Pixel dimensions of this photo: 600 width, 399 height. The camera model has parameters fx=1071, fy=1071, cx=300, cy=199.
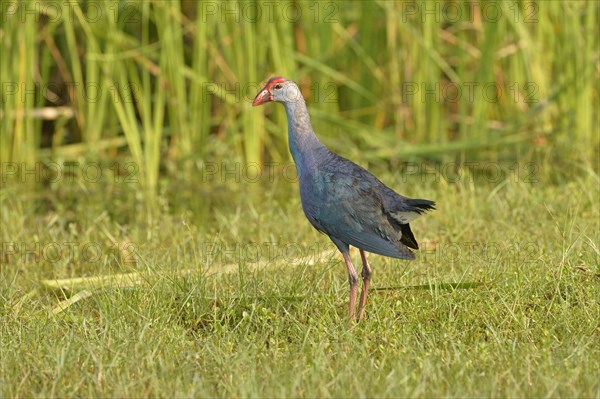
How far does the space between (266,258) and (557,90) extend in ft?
9.58

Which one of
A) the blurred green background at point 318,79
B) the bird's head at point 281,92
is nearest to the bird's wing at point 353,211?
the bird's head at point 281,92

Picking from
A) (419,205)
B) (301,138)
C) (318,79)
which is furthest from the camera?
(318,79)

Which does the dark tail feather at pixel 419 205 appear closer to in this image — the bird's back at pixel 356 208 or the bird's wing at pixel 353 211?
the bird's back at pixel 356 208

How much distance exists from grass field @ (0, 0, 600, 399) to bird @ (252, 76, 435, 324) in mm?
228

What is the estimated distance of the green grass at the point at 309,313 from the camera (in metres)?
3.58

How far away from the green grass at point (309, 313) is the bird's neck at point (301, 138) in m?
0.48

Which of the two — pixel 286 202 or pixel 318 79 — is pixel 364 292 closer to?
pixel 286 202

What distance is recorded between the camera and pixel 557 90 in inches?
294

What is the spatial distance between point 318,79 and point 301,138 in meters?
3.67

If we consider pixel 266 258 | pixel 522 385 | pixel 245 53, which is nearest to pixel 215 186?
pixel 245 53

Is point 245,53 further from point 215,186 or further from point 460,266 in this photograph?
point 460,266

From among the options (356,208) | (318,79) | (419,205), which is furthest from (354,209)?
(318,79)

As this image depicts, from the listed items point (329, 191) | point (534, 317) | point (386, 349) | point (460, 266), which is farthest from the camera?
point (460, 266)

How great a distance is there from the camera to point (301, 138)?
4637 millimetres
